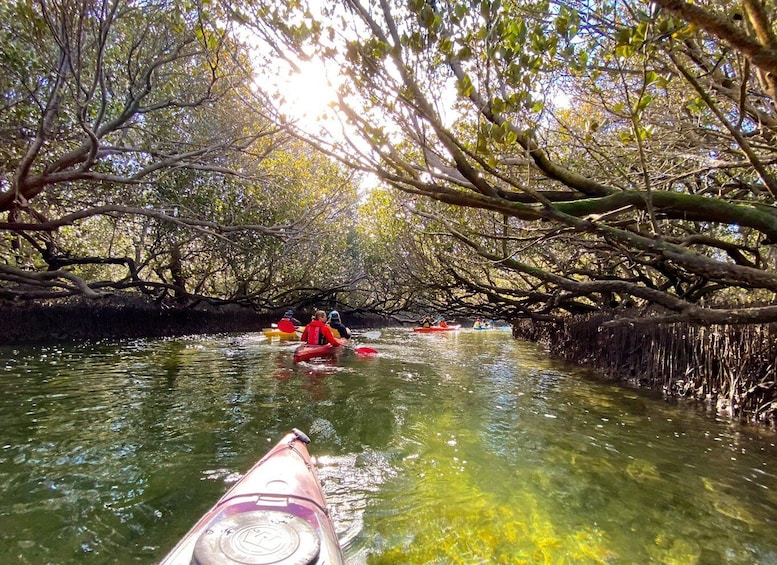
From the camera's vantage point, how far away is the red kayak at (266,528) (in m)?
2.24

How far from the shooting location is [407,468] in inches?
185

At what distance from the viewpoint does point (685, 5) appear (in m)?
2.29

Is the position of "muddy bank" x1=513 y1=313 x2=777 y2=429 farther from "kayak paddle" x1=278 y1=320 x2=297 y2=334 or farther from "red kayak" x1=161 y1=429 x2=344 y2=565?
"kayak paddle" x1=278 y1=320 x2=297 y2=334

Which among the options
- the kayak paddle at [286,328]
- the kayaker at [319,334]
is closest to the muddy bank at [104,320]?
the kayak paddle at [286,328]

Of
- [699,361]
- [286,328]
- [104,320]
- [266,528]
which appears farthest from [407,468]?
[104,320]

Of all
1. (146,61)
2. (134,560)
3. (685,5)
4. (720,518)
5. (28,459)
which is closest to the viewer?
(685,5)

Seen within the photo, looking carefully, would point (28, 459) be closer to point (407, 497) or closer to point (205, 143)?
point (407, 497)

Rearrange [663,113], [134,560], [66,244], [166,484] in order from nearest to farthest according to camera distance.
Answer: [134,560] → [166,484] → [663,113] → [66,244]

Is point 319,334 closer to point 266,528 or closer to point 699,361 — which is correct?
point 699,361

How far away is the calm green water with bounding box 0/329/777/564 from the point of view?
3.34 metres

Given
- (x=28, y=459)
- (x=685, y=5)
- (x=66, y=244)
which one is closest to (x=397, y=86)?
(x=685, y=5)

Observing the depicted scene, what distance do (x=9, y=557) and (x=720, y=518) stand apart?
525cm

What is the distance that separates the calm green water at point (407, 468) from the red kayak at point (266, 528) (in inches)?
22.6

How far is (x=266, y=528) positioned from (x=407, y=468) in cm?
240
